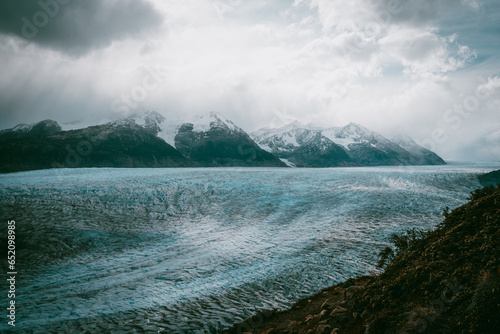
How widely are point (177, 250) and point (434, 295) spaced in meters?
12.3

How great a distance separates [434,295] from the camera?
5.21m

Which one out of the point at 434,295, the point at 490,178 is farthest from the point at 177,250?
the point at 490,178

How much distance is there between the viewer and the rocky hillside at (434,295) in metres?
4.44

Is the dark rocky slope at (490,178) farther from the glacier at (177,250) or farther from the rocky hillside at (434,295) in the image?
the rocky hillside at (434,295)

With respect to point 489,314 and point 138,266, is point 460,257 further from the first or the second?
point 138,266

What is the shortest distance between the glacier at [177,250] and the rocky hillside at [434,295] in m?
2.37

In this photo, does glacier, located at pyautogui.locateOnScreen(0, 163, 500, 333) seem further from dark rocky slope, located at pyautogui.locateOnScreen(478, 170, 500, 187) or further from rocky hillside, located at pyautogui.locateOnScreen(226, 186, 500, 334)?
dark rocky slope, located at pyautogui.locateOnScreen(478, 170, 500, 187)

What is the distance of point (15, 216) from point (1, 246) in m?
5.86

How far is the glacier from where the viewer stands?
339 inches

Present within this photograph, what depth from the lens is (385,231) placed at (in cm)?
1825

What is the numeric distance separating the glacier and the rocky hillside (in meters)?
2.37

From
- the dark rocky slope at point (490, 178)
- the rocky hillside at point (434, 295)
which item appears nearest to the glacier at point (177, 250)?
the rocky hillside at point (434, 295)

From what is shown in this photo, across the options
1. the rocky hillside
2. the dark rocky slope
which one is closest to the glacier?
the rocky hillside

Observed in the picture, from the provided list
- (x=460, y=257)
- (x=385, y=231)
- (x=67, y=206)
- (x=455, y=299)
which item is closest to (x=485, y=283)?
(x=455, y=299)
